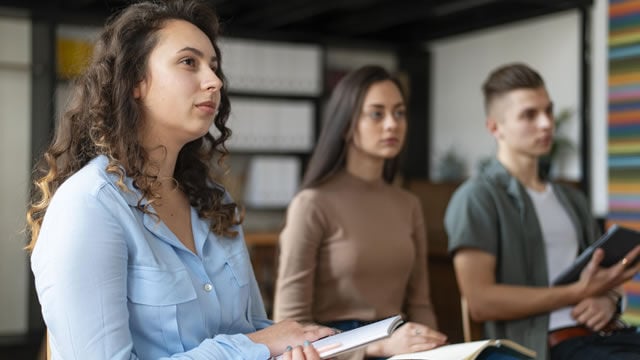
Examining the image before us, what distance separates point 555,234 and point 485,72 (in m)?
4.96

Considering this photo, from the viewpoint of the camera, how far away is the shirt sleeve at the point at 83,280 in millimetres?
1349

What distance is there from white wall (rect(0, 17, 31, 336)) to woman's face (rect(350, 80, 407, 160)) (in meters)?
4.49

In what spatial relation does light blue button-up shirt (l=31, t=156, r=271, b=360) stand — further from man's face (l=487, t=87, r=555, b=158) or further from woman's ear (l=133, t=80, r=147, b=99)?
man's face (l=487, t=87, r=555, b=158)

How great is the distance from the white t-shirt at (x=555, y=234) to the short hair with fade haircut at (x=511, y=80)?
34 cm

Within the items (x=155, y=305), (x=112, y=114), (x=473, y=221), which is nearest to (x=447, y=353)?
(x=155, y=305)

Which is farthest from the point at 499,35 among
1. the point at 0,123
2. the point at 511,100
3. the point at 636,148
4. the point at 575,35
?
the point at 511,100

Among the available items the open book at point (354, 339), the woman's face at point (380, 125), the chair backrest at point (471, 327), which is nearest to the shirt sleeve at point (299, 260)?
the woman's face at point (380, 125)

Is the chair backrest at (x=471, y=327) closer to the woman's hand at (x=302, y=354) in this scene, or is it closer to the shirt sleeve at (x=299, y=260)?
the shirt sleeve at (x=299, y=260)

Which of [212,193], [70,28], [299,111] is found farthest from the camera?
[299,111]

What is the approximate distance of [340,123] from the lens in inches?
98.3

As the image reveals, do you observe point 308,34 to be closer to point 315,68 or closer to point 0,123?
point 315,68

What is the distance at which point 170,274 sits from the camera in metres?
1.48

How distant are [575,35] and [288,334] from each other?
5437mm

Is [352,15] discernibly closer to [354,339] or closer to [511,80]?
[511,80]
